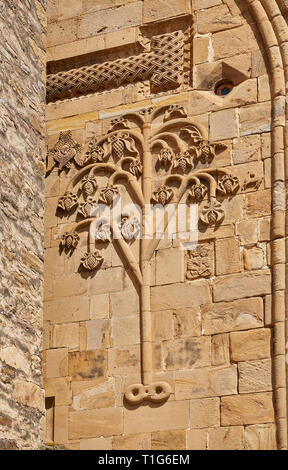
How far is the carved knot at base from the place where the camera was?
30.2ft

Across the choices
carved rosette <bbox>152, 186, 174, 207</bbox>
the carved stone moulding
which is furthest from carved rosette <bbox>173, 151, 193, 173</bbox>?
the carved stone moulding

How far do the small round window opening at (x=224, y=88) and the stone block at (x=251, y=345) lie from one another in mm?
1766

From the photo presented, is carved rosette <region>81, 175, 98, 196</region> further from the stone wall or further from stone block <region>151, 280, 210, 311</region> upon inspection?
stone block <region>151, 280, 210, 311</region>

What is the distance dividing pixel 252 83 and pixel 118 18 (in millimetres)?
1225

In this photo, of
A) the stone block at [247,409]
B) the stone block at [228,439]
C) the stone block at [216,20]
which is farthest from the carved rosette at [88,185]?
the stone block at [228,439]

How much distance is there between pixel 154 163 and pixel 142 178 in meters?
0.13

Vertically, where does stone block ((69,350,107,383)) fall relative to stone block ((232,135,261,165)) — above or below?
below

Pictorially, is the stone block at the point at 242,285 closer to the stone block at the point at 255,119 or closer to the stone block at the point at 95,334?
the stone block at the point at 95,334

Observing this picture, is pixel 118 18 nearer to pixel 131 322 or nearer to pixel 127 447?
pixel 131 322

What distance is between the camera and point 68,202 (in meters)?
10.0

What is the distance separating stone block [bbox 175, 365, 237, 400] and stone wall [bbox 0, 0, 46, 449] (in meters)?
0.98

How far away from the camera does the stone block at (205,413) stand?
9031 mm

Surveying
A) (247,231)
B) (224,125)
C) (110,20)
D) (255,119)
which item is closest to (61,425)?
(247,231)

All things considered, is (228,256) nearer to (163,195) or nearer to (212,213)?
(212,213)
